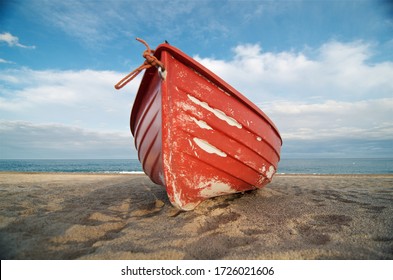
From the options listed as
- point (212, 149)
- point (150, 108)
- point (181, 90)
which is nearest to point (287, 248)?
point (212, 149)

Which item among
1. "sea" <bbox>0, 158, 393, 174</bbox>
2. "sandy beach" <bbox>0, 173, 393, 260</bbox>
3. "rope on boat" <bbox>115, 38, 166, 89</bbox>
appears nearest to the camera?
"sandy beach" <bbox>0, 173, 393, 260</bbox>

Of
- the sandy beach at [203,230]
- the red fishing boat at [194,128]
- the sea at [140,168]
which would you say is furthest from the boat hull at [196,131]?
the sea at [140,168]

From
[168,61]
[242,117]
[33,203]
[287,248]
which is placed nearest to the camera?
[287,248]

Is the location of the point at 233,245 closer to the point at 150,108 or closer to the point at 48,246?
the point at 48,246

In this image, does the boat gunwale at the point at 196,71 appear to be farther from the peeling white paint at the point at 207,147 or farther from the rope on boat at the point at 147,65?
the peeling white paint at the point at 207,147

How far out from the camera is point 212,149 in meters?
2.78

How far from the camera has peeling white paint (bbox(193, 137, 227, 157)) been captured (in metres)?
2.68

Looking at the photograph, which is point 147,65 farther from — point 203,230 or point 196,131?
point 203,230

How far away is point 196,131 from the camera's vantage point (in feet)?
8.68

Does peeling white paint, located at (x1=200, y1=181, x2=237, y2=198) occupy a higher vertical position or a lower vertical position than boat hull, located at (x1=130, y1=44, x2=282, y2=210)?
lower

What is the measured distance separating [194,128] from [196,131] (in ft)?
0.15

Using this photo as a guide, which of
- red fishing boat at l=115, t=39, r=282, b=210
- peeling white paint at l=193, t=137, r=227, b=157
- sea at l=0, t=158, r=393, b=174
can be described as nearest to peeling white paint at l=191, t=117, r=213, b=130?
red fishing boat at l=115, t=39, r=282, b=210

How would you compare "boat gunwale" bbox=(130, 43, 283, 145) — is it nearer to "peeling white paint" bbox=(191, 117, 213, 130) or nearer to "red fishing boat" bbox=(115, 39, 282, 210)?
"red fishing boat" bbox=(115, 39, 282, 210)

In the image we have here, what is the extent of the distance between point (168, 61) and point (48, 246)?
2.22 metres
